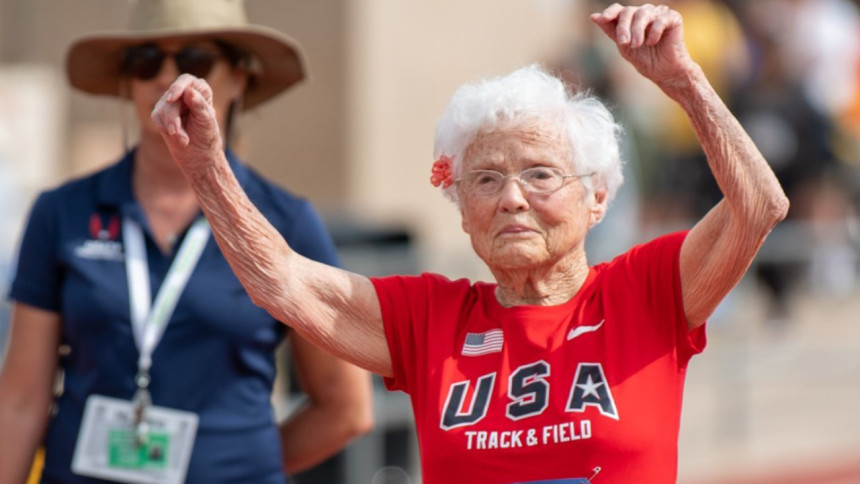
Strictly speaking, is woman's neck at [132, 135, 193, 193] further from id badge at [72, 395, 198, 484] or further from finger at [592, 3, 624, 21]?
finger at [592, 3, 624, 21]

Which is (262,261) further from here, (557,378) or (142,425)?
(142,425)

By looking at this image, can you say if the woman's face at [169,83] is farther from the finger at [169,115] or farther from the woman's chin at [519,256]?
the woman's chin at [519,256]

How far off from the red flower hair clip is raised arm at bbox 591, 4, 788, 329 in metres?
0.48

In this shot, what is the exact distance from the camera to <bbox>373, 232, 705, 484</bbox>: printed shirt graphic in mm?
2990

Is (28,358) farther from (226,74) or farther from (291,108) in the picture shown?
(291,108)

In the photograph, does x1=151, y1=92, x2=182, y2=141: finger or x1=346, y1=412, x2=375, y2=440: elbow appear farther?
x1=346, y1=412, x2=375, y2=440: elbow

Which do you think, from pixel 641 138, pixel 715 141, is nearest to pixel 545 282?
pixel 715 141

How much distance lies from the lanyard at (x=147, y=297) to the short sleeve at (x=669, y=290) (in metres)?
1.19

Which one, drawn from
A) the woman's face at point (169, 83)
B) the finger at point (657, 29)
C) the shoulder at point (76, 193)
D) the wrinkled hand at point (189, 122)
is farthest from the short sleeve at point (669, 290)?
the shoulder at point (76, 193)

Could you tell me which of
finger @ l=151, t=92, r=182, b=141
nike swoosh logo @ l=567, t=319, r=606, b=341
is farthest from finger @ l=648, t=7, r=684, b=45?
finger @ l=151, t=92, r=182, b=141

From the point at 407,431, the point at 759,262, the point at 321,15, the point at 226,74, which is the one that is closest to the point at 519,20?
the point at 321,15

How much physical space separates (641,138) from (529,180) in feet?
25.9

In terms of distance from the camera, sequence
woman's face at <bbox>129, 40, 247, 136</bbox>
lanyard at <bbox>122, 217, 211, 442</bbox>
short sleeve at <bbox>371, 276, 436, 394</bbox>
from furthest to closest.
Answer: woman's face at <bbox>129, 40, 247, 136</bbox> < lanyard at <bbox>122, 217, 211, 442</bbox> < short sleeve at <bbox>371, 276, 436, 394</bbox>

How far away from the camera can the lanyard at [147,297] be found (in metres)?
3.75
